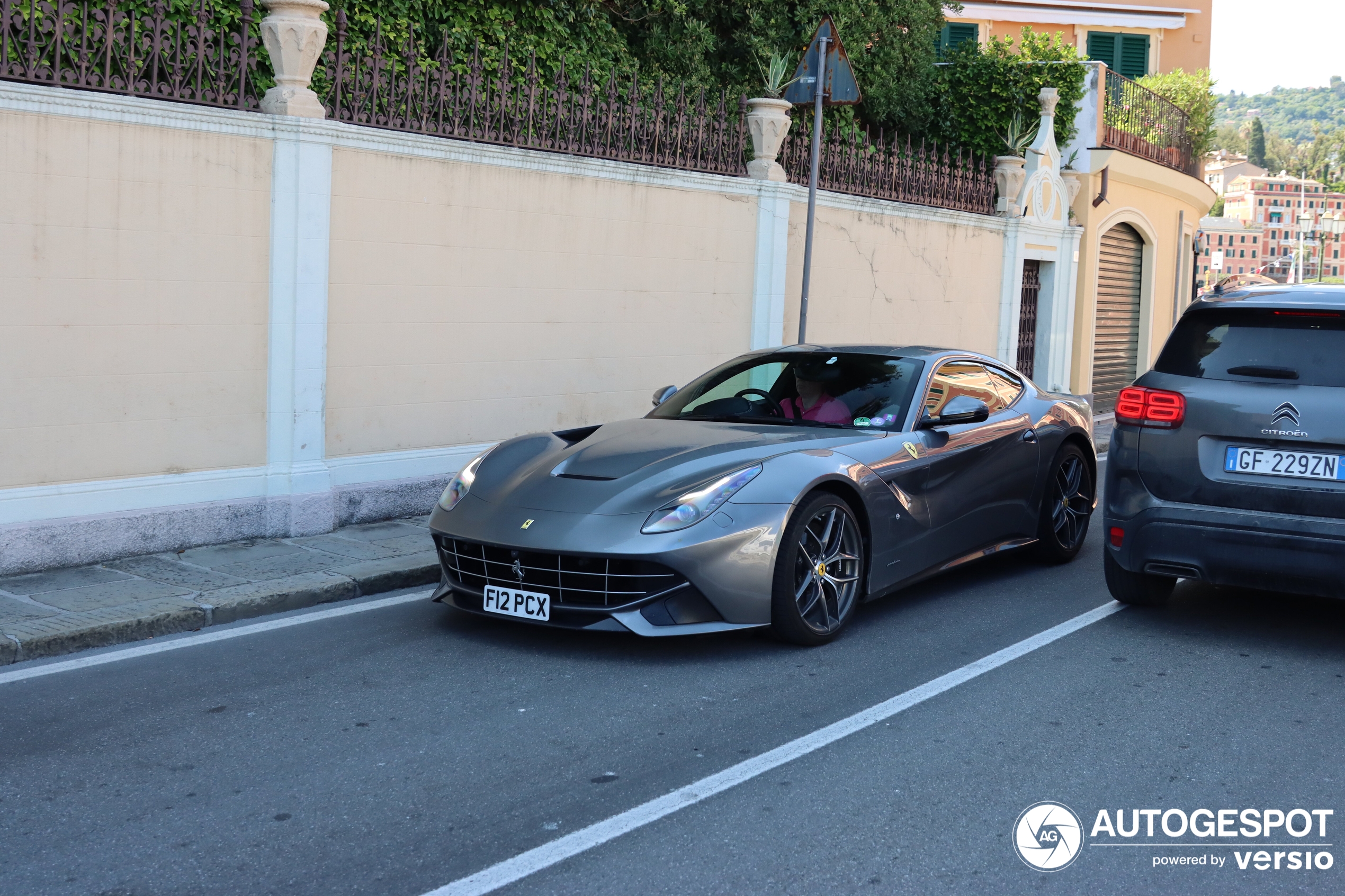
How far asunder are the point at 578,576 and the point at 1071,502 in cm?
386

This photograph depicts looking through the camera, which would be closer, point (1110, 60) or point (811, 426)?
point (811, 426)

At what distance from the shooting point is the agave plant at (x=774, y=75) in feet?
40.0

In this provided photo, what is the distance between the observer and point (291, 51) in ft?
25.8

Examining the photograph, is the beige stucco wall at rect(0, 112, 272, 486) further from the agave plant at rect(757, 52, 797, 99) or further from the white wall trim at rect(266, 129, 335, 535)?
the agave plant at rect(757, 52, 797, 99)

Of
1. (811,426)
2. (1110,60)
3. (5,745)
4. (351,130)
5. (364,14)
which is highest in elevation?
(1110,60)

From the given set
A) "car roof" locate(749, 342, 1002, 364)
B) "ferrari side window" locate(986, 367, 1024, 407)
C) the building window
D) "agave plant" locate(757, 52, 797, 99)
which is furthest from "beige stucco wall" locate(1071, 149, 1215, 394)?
"car roof" locate(749, 342, 1002, 364)

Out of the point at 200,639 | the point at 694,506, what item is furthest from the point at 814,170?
the point at 200,639

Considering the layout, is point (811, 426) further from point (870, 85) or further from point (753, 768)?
point (870, 85)

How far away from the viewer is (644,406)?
34.9 ft

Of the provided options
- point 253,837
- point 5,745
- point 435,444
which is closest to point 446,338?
point 435,444

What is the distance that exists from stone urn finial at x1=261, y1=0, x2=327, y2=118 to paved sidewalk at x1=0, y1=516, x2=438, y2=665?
8.68 feet

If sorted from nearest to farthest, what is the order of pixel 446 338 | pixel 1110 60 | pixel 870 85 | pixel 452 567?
pixel 452 567 → pixel 446 338 → pixel 870 85 → pixel 1110 60

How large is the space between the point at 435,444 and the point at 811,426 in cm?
345

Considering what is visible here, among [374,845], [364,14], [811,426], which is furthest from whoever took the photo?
[364,14]
